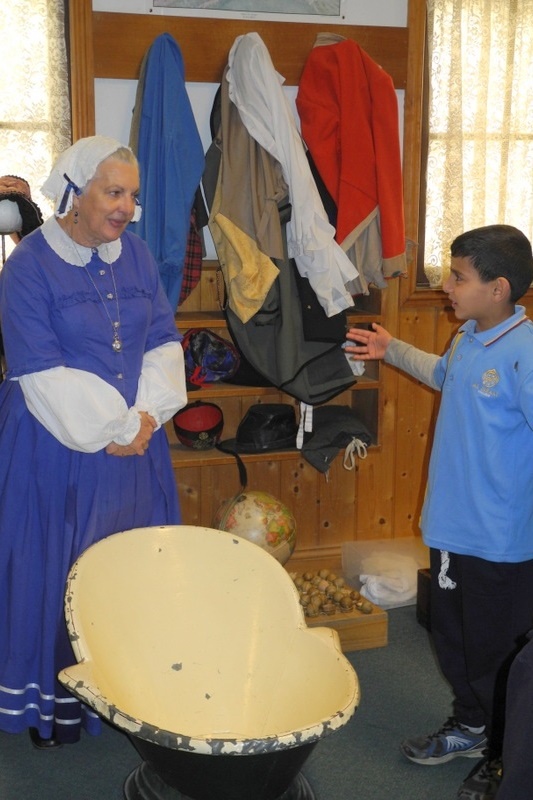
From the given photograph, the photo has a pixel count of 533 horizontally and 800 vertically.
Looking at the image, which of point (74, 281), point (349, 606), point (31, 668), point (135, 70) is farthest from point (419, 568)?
point (135, 70)

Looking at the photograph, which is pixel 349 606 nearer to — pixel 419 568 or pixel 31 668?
pixel 419 568

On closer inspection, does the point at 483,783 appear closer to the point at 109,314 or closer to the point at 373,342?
the point at 373,342

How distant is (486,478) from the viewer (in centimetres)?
203

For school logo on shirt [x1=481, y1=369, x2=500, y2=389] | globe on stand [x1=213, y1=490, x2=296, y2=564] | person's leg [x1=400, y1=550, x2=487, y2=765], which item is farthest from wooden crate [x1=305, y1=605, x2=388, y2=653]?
school logo on shirt [x1=481, y1=369, x2=500, y2=389]

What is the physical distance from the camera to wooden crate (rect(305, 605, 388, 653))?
2.81m

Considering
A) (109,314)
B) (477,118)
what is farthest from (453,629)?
(477,118)

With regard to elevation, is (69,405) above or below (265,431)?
above

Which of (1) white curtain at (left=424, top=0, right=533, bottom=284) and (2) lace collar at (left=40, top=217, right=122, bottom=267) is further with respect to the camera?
(1) white curtain at (left=424, top=0, right=533, bottom=284)

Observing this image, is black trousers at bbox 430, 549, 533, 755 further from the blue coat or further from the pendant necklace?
the blue coat

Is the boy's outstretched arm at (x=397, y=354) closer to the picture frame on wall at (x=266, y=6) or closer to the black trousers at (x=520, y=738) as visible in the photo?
the black trousers at (x=520, y=738)

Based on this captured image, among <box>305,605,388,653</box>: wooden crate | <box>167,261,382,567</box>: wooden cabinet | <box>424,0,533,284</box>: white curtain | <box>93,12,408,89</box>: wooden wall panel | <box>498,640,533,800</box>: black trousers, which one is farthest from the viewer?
<box>424,0,533,284</box>: white curtain

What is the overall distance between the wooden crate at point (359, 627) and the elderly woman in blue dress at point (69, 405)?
810 millimetres

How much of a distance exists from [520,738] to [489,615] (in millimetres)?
1039

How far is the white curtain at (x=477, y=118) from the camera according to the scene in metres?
3.29
